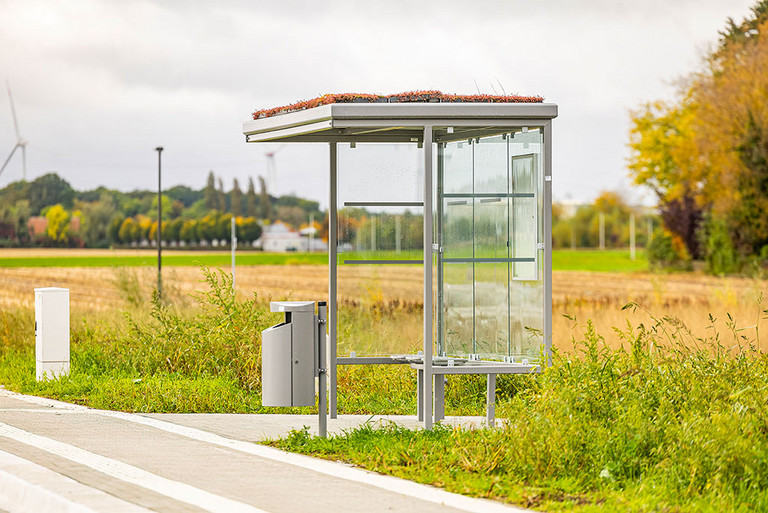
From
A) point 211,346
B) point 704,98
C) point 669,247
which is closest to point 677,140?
point 669,247

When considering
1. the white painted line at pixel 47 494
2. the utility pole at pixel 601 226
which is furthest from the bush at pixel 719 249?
the utility pole at pixel 601 226

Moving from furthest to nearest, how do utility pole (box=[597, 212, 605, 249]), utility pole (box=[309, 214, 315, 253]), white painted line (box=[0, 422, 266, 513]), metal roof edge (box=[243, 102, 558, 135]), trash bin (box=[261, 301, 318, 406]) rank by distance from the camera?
utility pole (box=[597, 212, 605, 249]) → utility pole (box=[309, 214, 315, 253]) → metal roof edge (box=[243, 102, 558, 135]) → trash bin (box=[261, 301, 318, 406]) → white painted line (box=[0, 422, 266, 513])

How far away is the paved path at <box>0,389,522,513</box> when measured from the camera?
686 centimetres

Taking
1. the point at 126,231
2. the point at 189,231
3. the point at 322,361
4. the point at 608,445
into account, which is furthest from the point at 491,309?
the point at 189,231

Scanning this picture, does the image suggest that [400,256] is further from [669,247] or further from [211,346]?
[669,247]

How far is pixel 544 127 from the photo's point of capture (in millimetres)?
9570

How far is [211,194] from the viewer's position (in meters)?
81.5

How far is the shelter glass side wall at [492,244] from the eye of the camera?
9.95m

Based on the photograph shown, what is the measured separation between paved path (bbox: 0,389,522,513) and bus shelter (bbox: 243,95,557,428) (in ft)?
A: 2.75

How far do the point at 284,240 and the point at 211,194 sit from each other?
648 cm

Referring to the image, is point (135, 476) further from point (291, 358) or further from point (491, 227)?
point (491, 227)

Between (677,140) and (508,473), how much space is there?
5127 cm

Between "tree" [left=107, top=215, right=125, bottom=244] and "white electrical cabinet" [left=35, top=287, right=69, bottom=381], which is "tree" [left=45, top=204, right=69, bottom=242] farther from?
"white electrical cabinet" [left=35, top=287, right=69, bottom=381]

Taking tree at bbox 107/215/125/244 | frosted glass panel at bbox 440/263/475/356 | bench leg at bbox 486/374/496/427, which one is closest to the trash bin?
bench leg at bbox 486/374/496/427
